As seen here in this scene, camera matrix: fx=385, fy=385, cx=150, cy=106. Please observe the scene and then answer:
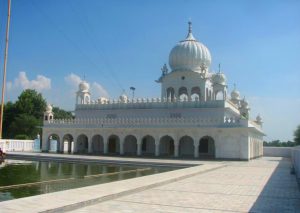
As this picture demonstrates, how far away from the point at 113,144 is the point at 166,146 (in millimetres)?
6212

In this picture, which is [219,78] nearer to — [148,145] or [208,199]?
[148,145]

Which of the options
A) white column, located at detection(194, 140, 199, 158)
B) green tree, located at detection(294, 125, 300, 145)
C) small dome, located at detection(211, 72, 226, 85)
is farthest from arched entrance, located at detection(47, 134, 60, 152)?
green tree, located at detection(294, 125, 300, 145)

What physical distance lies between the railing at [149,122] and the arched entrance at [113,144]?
293cm

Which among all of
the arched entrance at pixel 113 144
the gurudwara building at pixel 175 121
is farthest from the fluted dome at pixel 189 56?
the arched entrance at pixel 113 144

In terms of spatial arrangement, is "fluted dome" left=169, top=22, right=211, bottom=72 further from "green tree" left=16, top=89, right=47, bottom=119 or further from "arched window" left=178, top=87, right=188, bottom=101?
"green tree" left=16, top=89, right=47, bottom=119

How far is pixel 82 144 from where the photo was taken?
39.9 m

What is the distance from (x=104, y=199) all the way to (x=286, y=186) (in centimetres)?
732

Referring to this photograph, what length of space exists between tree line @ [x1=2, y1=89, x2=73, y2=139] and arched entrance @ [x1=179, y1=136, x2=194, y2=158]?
2375 centimetres

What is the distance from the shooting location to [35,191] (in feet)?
38.8

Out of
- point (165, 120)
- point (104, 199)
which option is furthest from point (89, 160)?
point (104, 199)

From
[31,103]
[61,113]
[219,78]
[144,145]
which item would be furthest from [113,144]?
[61,113]

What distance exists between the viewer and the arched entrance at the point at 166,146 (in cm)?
3497

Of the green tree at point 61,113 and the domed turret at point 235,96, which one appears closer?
the domed turret at point 235,96

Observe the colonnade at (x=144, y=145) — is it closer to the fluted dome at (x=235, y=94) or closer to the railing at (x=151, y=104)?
the railing at (x=151, y=104)
